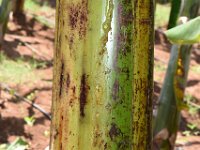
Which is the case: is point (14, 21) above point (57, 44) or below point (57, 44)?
below

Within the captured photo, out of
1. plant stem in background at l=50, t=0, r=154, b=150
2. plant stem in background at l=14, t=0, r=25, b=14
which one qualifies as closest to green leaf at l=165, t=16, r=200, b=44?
plant stem in background at l=50, t=0, r=154, b=150

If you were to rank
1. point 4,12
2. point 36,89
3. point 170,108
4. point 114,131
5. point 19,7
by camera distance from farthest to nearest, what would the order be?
1. point 19,7
2. point 36,89
3. point 4,12
4. point 170,108
5. point 114,131

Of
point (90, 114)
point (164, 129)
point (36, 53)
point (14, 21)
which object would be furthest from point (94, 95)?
point (14, 21)

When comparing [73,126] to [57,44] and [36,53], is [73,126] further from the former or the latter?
[36,53]

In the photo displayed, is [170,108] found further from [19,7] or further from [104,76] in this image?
[19,7]

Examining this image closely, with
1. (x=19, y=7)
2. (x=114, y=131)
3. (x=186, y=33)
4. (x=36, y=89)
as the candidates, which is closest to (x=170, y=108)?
(x=186, y=33)

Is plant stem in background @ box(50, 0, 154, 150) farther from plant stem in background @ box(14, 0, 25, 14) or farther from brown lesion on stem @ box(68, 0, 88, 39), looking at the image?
plant stem in background @ box(14, 0, 25, 14)

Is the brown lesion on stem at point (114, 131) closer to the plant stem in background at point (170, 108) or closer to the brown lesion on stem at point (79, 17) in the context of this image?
the brown lesion on stem at point (79, 17)
